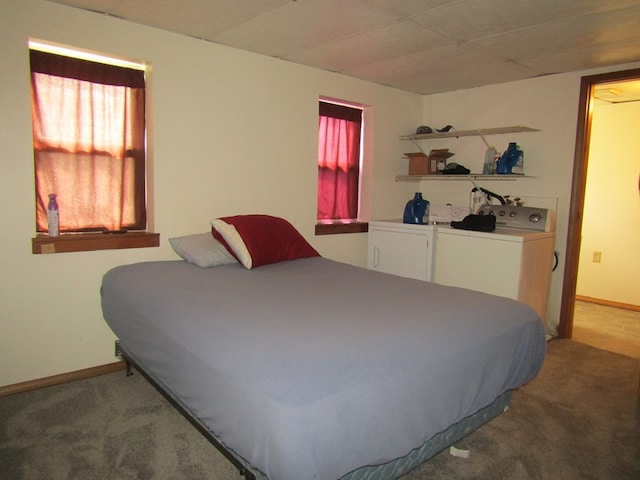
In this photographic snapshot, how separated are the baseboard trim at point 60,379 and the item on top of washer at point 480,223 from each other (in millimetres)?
2778

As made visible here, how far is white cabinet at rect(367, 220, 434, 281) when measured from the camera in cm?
367

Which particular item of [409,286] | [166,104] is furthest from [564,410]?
[166,104]

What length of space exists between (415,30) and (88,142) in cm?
215

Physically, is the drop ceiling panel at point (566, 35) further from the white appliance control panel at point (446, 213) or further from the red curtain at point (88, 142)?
the red curtain at point (88, 142)

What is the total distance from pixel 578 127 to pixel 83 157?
12.1 feet

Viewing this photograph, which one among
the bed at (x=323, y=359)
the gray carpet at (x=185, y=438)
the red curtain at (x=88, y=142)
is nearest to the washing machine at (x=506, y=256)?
the gray carpet at (x=185, y=438)

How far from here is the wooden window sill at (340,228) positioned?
3763mm

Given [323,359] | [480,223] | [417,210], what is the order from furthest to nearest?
[417,210] → [480,223] → [323,359]

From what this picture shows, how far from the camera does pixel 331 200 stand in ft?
13.1

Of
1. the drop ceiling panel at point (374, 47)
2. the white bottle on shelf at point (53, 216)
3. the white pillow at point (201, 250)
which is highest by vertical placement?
the drop ceiling panel at point (374, 47)

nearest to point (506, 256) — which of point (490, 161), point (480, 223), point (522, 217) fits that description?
point (480, 223)

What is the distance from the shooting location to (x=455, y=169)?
159 inches

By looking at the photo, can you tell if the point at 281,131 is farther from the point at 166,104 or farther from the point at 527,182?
the point at 527,182

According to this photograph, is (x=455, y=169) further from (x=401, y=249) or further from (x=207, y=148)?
(x=207, y=148)
